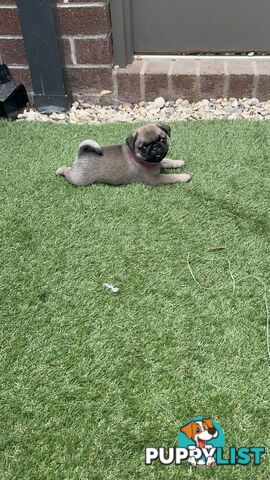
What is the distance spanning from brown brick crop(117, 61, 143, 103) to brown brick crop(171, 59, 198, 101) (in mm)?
276

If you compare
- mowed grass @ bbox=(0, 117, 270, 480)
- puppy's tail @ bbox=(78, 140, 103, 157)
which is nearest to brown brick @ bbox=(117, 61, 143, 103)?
mowed grass @ bbox=(0, 117, 270, 480)

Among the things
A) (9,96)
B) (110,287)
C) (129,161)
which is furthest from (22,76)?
(110,287)

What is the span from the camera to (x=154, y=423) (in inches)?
60.1

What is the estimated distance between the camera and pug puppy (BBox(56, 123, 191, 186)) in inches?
94.6

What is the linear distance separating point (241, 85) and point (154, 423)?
2.84 meters

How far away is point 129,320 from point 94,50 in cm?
246

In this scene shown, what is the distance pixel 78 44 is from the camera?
345cm

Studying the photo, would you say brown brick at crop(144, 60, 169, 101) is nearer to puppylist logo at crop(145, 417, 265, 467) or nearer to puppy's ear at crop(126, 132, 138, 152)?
puppy's ear at crop(126, 132, 138, 152)

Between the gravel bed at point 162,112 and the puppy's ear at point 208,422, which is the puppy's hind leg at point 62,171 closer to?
the gravel bed at point 162,112

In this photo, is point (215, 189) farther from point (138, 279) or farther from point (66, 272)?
point (66, 272)

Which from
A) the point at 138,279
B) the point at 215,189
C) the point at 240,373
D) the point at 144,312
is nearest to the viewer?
the point at 240,373

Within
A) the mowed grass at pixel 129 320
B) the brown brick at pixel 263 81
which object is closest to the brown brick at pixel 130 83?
the brown brick at pixel 263 81

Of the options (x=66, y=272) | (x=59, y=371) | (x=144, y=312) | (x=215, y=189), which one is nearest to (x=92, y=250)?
(x=66, y=272)

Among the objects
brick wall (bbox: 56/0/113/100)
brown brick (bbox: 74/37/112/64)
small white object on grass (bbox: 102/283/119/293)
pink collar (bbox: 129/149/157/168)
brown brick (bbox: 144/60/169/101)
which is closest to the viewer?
small white object on grass (bbox: 102/283/119/293)
